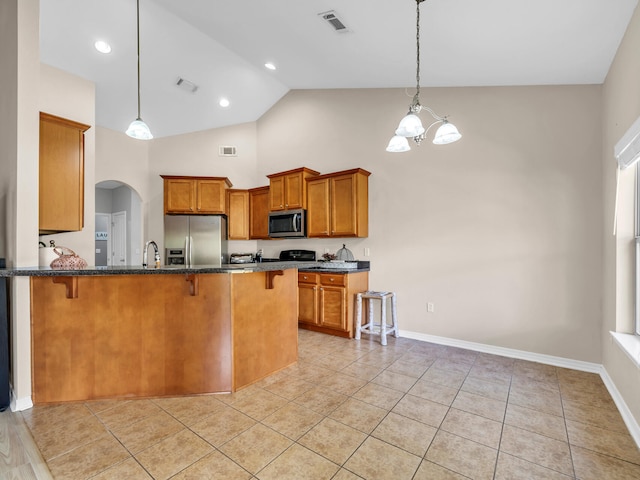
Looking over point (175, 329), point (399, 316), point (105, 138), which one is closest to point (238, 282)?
point (175, 329)

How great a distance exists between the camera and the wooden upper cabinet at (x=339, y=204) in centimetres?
424

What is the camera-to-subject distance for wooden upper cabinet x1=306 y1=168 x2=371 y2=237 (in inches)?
167

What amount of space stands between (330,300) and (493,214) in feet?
7.26

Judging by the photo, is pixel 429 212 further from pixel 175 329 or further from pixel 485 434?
pixel 175 329

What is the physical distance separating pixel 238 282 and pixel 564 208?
127 inches

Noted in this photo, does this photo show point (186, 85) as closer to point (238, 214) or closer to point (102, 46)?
point (102, 46)

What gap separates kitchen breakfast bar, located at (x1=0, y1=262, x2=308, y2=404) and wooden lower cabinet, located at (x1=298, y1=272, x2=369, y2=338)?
1.62m

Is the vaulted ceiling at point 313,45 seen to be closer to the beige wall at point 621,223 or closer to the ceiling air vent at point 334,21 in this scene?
the ceiling air vent at point 334,21

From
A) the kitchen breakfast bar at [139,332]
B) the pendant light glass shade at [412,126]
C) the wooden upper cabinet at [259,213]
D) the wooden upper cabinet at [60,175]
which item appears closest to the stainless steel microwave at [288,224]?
the wooden upper cabinet at [259,213]

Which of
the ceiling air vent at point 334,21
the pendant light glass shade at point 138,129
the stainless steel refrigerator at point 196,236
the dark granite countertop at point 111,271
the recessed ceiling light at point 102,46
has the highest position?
the recessed ceiling light at point 102,46

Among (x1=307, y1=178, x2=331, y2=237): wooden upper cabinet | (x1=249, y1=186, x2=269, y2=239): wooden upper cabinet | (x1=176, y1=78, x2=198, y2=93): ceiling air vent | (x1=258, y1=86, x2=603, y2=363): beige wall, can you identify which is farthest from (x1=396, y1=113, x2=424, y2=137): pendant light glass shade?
(x1=176, y1=78, x2=198, y2=93): ceiling air vent

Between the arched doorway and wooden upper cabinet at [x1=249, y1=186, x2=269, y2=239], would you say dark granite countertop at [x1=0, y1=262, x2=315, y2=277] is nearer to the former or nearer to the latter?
wooden upper cabinet at [x1=249, y1=186, x2=269, y2=239]

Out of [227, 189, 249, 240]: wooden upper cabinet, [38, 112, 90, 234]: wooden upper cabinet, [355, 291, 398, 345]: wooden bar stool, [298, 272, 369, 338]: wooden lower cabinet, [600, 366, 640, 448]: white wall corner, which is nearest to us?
[600, 366, 640, 448]: white wall corner

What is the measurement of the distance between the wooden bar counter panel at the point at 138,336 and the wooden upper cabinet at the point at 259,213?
115 inches
